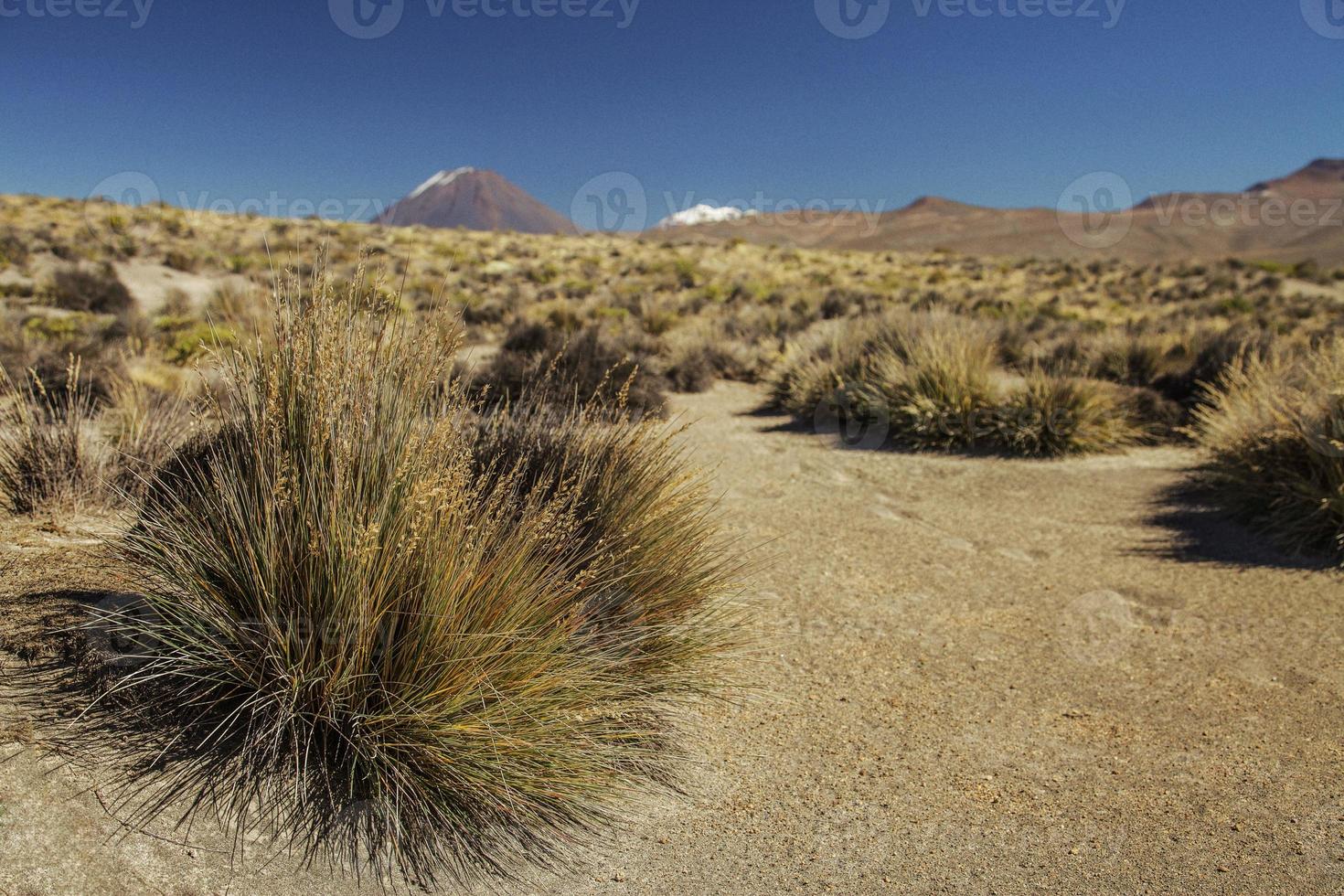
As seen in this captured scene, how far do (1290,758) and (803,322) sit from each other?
12.9 m

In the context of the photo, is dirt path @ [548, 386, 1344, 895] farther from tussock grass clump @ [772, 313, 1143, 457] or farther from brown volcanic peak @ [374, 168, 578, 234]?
brown volcanic peak @ [374, 168, 578, 234]

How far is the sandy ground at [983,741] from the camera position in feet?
8.40

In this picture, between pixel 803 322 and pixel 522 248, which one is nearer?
pixel 803 322

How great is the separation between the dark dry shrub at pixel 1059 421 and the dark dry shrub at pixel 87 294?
13527mm

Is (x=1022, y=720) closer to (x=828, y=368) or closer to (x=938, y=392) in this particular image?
(x=938, y=392)

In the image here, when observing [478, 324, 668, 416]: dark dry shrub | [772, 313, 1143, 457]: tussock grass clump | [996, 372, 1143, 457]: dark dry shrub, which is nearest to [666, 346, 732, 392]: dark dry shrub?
[478, 324, 668, 416]: dark dry shrub

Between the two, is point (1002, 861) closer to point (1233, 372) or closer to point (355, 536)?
point (355, 536)

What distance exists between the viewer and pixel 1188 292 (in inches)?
1070

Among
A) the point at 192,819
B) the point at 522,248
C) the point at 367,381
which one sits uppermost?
the point at 522,248

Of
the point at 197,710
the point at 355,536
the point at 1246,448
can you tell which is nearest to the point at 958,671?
the point at 355,536

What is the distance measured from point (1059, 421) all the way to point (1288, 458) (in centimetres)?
236

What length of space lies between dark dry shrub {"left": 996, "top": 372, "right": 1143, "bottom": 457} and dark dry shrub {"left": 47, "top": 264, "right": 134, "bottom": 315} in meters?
13.5

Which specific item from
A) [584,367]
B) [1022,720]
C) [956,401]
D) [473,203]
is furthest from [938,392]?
[473,203]

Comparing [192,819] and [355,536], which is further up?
[355,536]
